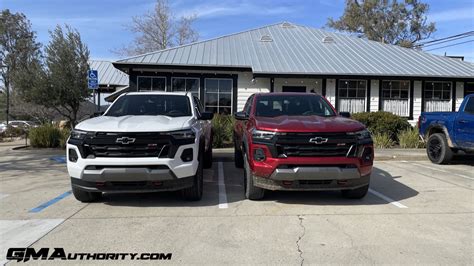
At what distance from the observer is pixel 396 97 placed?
19422 mm

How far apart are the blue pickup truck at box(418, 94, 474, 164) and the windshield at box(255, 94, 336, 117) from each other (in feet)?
14.2

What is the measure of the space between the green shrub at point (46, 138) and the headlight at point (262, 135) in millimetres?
10463

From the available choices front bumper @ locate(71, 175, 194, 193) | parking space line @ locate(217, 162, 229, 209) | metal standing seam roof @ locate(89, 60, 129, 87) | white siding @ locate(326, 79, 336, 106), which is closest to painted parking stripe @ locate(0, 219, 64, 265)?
front bumper @ locate(71, 175, 194, 193)

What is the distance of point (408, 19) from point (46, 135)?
45438 millimetres

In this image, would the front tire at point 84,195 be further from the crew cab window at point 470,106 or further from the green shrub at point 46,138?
→ the green shrub at point 46,138

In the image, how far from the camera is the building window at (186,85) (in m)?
18.2

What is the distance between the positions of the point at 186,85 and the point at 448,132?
36.9 feet

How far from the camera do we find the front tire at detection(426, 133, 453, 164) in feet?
34.5

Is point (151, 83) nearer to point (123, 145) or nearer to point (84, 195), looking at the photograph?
point (84, 195)

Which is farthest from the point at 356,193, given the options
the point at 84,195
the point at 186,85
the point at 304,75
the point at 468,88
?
the point at 468,88

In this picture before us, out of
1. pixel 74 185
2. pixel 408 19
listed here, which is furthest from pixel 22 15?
pixel 74 185

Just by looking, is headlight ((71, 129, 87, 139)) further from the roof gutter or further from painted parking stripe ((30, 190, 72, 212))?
the roof gutter

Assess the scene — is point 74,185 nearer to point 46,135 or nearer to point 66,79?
point 46,135

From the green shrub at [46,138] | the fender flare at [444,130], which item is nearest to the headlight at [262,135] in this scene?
the fender flare at [444,130]
